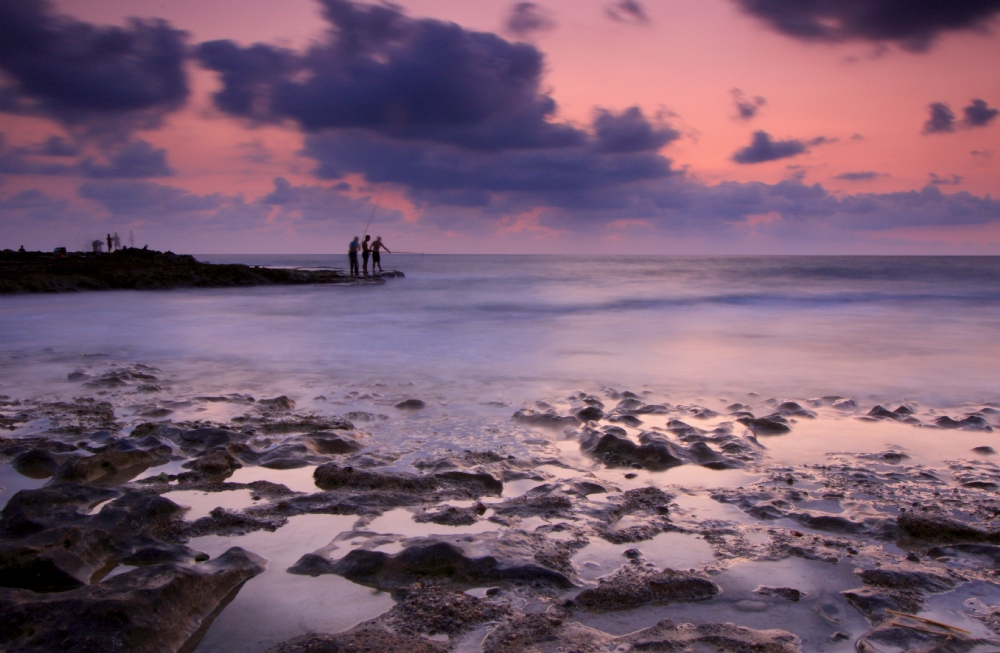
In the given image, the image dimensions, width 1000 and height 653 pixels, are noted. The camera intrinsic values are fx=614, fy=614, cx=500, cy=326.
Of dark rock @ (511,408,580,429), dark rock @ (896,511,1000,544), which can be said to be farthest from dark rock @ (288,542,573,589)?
dark rock @ (511,408,580,429)

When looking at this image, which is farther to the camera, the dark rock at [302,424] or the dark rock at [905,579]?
the dark rock at [302,424]

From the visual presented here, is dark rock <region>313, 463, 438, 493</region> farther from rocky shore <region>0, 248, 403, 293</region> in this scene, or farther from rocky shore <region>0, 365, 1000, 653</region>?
rocky shore <region>0, 248, 403, 293</region>

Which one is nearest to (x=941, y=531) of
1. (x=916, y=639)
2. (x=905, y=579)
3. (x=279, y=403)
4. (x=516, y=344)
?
(x=905, y=579)

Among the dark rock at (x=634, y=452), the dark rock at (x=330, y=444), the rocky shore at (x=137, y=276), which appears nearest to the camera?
the dark rock at (x=634, y=452)

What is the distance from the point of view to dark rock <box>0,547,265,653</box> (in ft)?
5.20

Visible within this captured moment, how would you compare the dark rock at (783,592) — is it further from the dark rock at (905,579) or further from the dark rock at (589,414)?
the dark rock at (589,414)

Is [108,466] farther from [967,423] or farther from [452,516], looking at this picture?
[967,423]

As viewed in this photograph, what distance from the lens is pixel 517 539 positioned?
7.61 ft

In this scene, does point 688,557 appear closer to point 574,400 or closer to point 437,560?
point 437,560

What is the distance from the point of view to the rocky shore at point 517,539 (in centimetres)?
173

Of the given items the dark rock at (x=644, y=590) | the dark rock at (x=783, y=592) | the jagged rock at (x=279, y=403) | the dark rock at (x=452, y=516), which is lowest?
the dark rock at (x=783, y=592)

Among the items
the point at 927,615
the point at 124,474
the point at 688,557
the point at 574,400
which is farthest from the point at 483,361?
the point at 927,615

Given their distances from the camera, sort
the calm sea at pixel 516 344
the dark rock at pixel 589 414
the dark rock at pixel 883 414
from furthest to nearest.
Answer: the calm sea at pixel 516 344 → the dark rock at pixel 883 414 → the dark rock at pixel 589 414

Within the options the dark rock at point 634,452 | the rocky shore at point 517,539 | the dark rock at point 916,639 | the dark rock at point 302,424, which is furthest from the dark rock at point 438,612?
the dark rock at point 302,424
